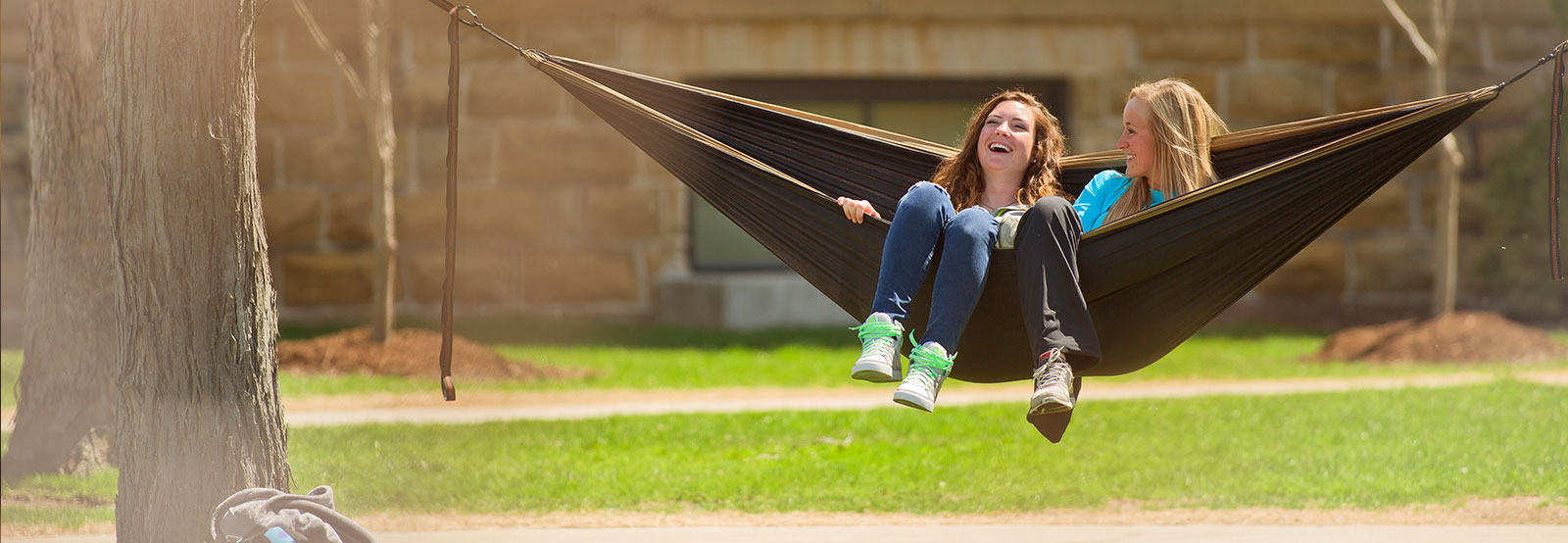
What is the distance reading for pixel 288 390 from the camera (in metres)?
6.85

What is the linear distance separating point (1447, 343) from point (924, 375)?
19.0ft

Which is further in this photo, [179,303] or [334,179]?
[334,179]

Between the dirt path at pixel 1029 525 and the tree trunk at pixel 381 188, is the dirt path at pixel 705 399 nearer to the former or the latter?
the tree trunk at pixel 381 188

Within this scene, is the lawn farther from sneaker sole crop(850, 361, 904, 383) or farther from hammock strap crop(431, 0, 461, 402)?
sneaker sole crop(850, 361, 904, 383)

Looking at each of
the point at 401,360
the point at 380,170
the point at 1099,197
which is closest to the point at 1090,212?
the point at 1099,197

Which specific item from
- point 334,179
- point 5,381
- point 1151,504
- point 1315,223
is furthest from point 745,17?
point 1315,223

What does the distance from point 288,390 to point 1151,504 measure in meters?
→ 4.25

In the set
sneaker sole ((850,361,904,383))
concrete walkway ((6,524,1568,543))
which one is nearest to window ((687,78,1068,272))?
concrete walkway ((6,524,1568,543))

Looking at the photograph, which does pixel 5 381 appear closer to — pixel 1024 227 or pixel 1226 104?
pixel 1024 227

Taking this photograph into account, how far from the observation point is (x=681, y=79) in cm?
930

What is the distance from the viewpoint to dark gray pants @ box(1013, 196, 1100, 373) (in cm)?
325

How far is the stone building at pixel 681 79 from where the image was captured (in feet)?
30.3

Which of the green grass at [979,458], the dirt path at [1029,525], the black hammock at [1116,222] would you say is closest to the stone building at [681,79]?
the green grass at [979,458]

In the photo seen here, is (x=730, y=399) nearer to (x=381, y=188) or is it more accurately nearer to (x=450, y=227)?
(x=381, y=188)
